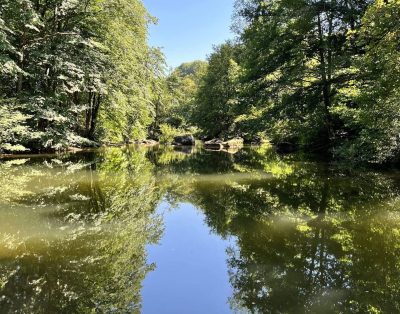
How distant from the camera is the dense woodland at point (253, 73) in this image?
1259 cm

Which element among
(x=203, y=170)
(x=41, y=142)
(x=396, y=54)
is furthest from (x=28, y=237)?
(x=41, y=142)

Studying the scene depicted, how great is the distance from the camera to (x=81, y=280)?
3873mm

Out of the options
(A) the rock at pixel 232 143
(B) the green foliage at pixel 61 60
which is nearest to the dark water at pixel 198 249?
(B) the green foliage at pixel 61 60

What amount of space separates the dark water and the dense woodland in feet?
13.1

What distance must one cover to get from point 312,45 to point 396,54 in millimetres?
9818

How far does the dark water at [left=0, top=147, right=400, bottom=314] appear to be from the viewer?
141 inches

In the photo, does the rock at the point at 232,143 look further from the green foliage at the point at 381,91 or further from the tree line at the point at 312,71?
the green foliage at the point at 381,91

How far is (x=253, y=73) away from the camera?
20.1 metres

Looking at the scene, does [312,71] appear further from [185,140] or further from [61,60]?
[185,140]

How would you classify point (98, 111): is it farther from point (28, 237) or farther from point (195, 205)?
point (28, 237)

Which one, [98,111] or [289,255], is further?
[98,111]

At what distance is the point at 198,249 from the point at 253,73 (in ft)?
53.4

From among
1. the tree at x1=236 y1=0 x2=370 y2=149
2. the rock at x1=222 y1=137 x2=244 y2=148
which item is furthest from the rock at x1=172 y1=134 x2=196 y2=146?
the tree at x1=236 y1=0 x2=370 y2=149

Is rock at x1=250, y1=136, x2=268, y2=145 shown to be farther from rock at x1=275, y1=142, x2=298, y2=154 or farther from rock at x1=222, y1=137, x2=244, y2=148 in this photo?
rock at x1=275, y1=142, x2=298, y2=154
